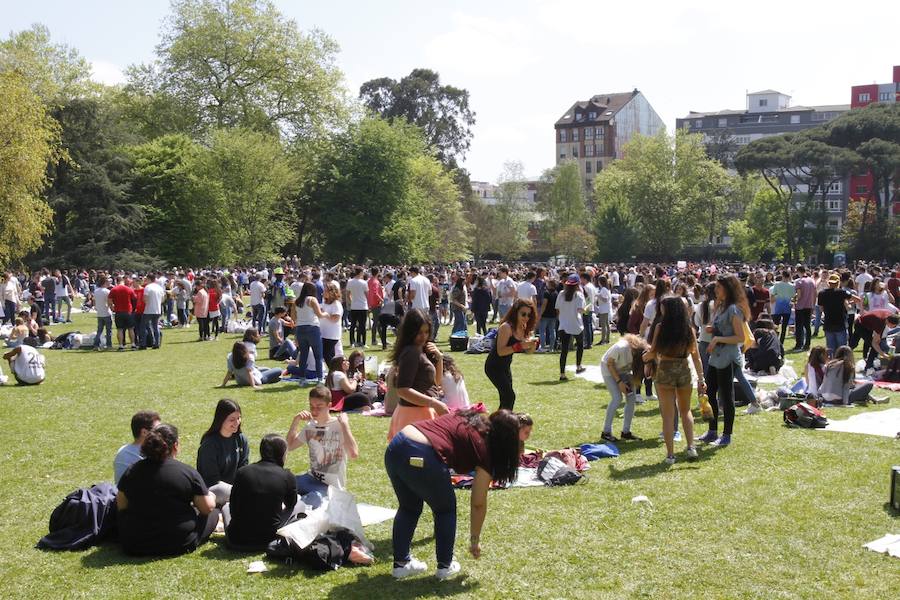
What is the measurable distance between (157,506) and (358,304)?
38.9ft

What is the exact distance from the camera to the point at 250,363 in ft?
44.4

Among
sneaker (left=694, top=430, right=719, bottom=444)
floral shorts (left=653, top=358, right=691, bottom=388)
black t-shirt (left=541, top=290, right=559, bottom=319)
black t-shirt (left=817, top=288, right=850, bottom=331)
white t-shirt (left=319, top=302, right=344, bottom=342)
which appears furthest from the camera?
black t-shirt (left=541, top=290, right=559, bottom=319)

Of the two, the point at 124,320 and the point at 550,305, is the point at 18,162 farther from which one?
the point at 550,305

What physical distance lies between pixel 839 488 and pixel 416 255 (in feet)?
144

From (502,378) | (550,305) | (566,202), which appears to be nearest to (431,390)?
(502,378)

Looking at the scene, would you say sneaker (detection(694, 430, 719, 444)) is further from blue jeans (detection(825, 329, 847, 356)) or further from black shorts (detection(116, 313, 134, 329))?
black shorts (detection(116, 313, 134, 329))

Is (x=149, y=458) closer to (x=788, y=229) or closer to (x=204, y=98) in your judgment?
(x=204, y=98)

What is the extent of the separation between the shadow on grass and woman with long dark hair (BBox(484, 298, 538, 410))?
303 cm

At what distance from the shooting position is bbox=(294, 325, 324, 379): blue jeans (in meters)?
12.8

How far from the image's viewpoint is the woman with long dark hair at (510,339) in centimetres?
830

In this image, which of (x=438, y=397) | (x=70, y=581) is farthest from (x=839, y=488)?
(x=70, y=581)

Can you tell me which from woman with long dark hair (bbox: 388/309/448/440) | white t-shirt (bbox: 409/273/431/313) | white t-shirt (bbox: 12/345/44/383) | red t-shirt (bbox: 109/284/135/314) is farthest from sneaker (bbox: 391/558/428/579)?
red t-shirt (bbox: 109/284/135/314)

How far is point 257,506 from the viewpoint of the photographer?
585 cm

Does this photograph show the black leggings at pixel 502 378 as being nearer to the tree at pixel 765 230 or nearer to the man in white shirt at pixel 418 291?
the man in white shirt at pixel 418 291
